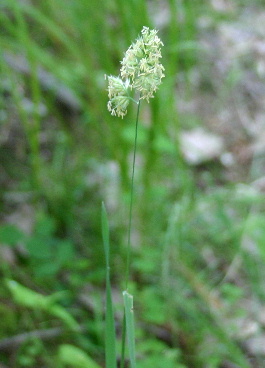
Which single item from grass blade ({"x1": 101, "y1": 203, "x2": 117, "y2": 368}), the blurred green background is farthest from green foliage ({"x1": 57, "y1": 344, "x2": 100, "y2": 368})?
grass blade ({"x1": 101, "y1": 203, "x2": 117, "y2": 368})

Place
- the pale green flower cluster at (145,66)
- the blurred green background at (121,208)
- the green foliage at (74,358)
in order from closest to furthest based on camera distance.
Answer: the pale green flower cluster at (145,66)
the green foliage at (74,358)
the blurred green background at (121,208)

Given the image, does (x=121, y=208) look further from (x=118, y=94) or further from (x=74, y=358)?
(x=118, y=94)

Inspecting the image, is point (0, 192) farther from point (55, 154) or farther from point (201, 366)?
point (201, 366)

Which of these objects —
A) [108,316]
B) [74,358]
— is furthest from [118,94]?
[74,358]

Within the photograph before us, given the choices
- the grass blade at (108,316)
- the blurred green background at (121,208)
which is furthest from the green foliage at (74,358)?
the grass blade at (108,316)

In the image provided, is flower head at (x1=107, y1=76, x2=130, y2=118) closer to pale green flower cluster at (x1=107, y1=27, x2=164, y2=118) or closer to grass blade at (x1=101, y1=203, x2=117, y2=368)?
pale green flower cluster at (x1=107, y1=27, x2=164, y2=118)

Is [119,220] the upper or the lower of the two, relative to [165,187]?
lower

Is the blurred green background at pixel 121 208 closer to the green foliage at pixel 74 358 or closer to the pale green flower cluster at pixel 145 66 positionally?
the green foliage at pixel 74 358

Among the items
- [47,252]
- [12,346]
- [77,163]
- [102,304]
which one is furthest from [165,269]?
[77,163]

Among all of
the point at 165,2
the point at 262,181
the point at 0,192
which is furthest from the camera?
the point at 165,2

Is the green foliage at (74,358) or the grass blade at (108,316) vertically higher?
the green foliage at (74,358)
